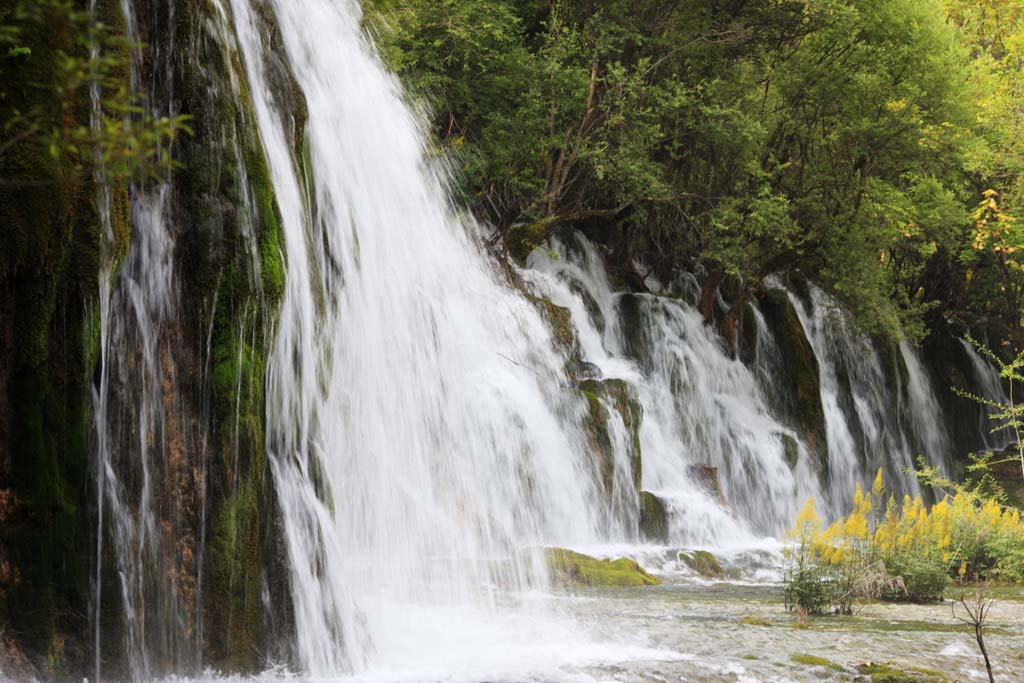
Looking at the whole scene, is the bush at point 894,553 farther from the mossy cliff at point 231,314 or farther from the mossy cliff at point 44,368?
the mossy cliff at point 44,368

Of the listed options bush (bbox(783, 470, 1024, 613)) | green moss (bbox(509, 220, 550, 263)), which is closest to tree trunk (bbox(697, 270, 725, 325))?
green moss (bbox(509, 220, 550, 263))

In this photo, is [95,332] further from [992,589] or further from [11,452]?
[992,589]

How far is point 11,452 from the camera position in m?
7.21

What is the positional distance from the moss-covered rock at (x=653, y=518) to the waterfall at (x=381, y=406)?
1.21 meters

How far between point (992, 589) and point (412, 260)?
376 inches

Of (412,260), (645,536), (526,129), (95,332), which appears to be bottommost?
(645,536)

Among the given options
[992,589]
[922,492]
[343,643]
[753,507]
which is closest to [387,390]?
[343,643]

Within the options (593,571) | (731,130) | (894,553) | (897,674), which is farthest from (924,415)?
(897,674)

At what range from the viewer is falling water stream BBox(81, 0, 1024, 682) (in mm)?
8125

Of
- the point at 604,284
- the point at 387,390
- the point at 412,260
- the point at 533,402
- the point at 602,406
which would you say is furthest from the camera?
the point at 604,284

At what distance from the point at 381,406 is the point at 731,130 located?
14418 millimetres

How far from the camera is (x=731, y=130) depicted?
24.1m

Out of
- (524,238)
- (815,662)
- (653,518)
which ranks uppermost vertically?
(524,238)

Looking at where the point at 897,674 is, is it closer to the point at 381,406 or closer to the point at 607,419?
the point at 381,406
